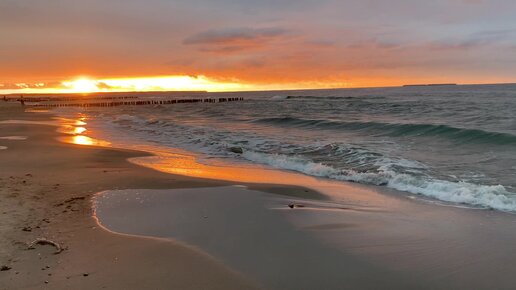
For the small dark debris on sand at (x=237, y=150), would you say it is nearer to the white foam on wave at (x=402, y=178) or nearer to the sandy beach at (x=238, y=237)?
the white foam on wave at (x=402, y=178)

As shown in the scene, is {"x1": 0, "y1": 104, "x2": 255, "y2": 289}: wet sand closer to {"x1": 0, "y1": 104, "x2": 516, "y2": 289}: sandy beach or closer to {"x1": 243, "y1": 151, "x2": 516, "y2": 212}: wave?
{"x1": 0, "y1": 104, "x2": 516, "y2": 289}: sandy beach

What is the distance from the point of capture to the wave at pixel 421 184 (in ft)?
26.9

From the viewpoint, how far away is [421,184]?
9766mm

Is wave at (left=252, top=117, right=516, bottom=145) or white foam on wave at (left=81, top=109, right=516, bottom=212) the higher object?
wave at (left=252, top=117, right=516, bottom=145)

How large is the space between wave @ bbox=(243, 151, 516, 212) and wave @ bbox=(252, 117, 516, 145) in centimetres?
839

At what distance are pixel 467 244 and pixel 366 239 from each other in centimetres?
137

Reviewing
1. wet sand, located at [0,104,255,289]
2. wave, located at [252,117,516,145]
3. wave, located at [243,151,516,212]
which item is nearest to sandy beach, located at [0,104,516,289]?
wet sand, located at [0,104,255,289]

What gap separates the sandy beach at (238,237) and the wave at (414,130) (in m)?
11.1

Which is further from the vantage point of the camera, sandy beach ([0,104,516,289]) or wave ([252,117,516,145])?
wave ([252,117,516,145])

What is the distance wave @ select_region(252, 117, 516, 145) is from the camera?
1802 centimetres

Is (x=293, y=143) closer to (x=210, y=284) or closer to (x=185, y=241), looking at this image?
(x=185, y=241)

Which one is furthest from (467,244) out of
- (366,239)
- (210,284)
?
(210,284)

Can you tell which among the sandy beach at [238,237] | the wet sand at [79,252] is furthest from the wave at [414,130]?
the wet sand at [79,252]

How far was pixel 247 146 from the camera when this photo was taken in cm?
1809
